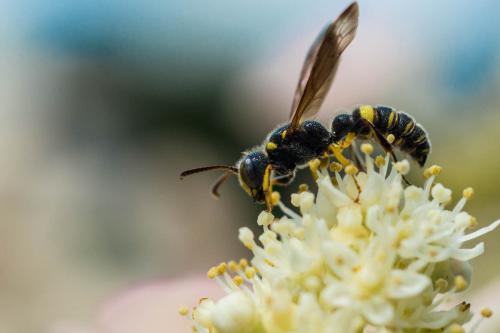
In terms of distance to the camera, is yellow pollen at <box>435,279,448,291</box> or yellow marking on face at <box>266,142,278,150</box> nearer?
yellow pollen at <box>435,279,448,291</box>

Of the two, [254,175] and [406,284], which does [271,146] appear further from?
[406,284]

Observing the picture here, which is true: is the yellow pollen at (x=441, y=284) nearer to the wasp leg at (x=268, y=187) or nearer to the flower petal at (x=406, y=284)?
the flower petal at (x=406, y=284)

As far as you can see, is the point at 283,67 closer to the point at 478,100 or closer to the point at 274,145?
the point at 478,100

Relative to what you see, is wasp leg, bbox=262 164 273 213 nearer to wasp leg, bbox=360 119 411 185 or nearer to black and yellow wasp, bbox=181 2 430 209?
black and yellow wasp, bbox=181 2 430 209

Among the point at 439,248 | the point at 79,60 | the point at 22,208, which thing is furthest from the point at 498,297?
the point at 79,60

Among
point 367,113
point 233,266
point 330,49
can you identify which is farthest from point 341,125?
point 233,266

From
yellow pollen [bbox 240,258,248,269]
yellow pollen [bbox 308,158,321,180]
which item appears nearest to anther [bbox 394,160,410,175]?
yellow pollen [bbox 308,158,321,180]

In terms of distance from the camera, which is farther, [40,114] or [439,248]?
[40,114]
